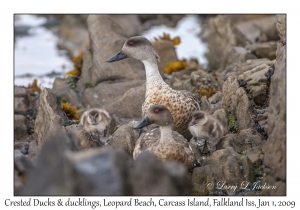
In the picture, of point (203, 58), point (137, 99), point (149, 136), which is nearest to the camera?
point (149, 136)

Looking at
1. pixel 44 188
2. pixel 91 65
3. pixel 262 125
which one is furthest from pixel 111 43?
pixel 44 188

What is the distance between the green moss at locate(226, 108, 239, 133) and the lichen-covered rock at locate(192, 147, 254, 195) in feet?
4.60

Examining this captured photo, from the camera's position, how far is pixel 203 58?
17.9 metres

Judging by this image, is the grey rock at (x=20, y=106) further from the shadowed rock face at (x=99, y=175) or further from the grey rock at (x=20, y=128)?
the shadowed rock face at (x=99, y=175)

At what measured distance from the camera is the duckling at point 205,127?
8.18 m

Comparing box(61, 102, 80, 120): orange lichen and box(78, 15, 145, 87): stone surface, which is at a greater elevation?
box(78, 15, 145, 87): stone surface

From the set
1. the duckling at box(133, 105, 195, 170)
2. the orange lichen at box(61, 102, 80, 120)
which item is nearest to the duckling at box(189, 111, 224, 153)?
the duckling at box(133, 105, 195, 170)

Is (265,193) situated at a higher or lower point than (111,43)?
lower

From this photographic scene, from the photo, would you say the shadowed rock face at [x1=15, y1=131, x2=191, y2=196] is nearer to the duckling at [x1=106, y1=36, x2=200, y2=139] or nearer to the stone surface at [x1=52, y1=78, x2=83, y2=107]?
the duckling at [x1=106, y1=36, x2=200, y2=139]

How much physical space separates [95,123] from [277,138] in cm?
276

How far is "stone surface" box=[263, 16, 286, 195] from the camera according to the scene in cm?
704
